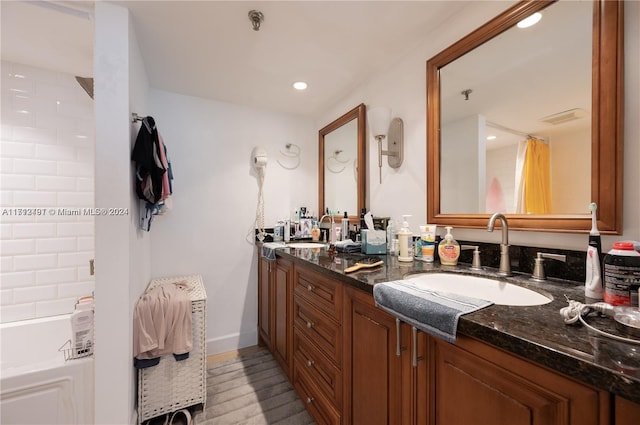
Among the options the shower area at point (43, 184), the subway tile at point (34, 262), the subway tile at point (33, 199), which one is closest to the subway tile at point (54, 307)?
the shower area at point (43, 184)

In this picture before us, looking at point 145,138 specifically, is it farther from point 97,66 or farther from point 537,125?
point 537,125

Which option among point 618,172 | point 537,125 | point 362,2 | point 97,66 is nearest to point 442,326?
point 618,172

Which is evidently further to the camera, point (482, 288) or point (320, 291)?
point (320, 291)

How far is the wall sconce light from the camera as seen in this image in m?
1.71

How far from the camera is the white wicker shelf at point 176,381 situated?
1462 millimetres

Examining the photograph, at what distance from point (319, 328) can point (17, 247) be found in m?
2.12

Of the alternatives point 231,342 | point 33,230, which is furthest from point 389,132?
point 33,230

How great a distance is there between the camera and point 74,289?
1873 millimetres

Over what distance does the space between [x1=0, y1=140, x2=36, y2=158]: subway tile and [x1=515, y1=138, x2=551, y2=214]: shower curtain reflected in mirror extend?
296 centimetres

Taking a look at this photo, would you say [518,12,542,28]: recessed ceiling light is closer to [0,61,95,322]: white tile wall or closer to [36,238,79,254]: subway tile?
[0,61,95,322]: white tile wall

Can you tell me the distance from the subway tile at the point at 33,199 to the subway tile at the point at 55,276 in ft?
1.55

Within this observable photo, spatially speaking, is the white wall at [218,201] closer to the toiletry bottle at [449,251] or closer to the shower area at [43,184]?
the shower area at [43,184]

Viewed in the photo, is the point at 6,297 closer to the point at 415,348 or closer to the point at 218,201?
the point at 218,201

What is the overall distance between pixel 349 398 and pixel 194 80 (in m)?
2.34
